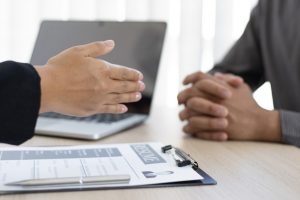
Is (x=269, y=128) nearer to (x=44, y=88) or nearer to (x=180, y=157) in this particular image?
(x=180, y=157)

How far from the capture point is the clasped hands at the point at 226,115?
934 mm

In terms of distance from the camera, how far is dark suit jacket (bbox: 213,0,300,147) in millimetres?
1203

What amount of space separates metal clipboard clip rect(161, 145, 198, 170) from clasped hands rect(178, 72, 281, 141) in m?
0.19

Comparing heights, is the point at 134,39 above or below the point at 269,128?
above

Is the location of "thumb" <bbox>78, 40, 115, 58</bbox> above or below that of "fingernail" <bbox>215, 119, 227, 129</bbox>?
above

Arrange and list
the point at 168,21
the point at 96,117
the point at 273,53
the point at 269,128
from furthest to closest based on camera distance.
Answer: the point at 168,21
the point at 273,53
the point at 96,117
the point at 269,128

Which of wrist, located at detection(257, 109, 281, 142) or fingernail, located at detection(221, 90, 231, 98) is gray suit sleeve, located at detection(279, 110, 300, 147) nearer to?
wrist, located at detection(257, 109, 281, 142)

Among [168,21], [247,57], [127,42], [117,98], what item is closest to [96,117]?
[127,42]

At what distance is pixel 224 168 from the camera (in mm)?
706

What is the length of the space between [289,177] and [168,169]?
0.18 meters

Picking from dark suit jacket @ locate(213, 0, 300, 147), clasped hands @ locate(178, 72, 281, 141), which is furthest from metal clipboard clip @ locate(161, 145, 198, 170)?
dark suit jacket @ locate(213, 0, 300, 147)

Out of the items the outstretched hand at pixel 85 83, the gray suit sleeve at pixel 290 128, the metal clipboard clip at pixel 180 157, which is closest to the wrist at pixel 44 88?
the outstretched hand at pixel 85 83

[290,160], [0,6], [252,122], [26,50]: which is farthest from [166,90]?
[290,160]

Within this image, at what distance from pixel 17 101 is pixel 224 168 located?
333 mm
